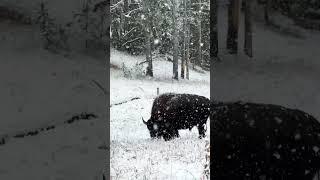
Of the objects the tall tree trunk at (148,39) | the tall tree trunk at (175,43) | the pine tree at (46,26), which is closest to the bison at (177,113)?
the pine tree at (46,26)

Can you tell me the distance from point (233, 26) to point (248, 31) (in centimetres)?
20

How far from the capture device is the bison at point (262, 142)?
3607 millimetres

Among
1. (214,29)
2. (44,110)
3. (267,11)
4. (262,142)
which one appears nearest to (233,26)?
(214,29)

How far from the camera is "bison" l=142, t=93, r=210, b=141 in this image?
6729 mm

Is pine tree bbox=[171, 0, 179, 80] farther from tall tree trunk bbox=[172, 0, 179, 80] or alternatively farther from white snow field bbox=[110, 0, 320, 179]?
white snow field bbox=[110, 0, 320, 179]

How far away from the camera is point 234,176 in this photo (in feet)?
12.2

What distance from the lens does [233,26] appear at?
12.4 feet

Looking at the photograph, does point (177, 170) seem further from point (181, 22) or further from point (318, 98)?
point (181, 22)

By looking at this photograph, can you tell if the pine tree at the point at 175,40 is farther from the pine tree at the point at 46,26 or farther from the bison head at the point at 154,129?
the pine tree at the point at 46,26

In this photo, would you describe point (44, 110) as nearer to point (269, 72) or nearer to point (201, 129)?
point (269, 72)

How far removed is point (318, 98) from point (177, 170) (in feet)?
5.65

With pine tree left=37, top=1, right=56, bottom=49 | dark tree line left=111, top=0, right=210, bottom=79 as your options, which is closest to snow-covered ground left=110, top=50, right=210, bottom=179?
pine tree left=37, top=1, right=56, bottom=49

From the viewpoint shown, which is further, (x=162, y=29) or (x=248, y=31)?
(x=162, y=29)

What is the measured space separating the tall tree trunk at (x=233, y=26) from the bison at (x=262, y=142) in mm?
560
